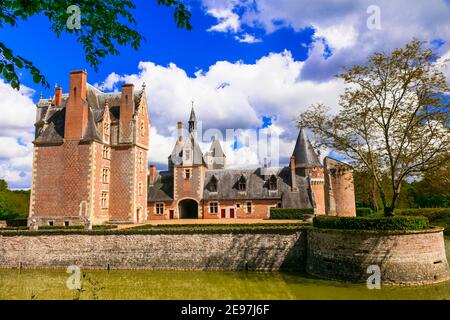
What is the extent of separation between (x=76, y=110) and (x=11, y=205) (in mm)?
20541

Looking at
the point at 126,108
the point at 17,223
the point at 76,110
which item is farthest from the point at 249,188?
the point at 17,223

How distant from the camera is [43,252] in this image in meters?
20.0

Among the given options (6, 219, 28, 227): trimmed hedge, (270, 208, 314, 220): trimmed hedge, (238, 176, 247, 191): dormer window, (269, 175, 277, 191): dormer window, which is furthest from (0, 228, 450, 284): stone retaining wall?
(238, 176, 247, 191): dormer window

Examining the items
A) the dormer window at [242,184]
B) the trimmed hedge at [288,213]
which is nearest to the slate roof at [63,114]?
the dormer window at [242,184]

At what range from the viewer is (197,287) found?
1497cm

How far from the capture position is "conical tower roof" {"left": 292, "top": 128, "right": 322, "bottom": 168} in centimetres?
3575

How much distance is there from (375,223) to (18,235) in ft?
65.2

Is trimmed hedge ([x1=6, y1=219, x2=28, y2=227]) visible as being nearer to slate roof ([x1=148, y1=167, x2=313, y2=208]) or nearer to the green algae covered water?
the green algae covered water

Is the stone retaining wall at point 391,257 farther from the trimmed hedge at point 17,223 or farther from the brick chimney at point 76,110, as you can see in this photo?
the trimmed hedge at point 17,223

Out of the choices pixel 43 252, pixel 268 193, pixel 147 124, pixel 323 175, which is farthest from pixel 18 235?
pixel 323 175

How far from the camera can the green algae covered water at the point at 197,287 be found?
1328cm

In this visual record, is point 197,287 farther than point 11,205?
No

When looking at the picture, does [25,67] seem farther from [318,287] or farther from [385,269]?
[385,269]

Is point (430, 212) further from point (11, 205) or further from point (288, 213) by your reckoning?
point (11, 205)
